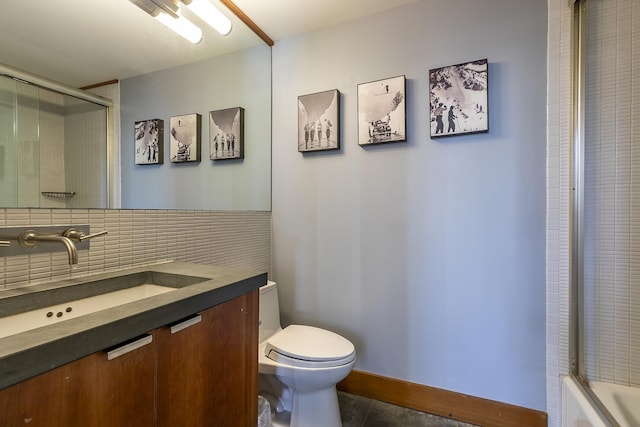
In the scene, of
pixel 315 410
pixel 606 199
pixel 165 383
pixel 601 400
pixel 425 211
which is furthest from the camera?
pixel 425 211

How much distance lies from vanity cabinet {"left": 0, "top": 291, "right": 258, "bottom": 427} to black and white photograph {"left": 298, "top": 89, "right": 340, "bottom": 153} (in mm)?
1087

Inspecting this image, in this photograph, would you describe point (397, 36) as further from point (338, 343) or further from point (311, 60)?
point (338, 343)

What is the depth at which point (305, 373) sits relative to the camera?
1.31 meters

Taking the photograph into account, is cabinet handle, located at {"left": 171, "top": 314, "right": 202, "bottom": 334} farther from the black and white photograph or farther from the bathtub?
the bathtub

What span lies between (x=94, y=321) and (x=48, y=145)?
0.71 metres

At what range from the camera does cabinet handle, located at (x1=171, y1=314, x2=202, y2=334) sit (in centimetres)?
74

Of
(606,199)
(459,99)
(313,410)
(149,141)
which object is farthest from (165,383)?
(606,199)

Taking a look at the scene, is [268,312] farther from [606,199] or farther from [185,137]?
[606,199]

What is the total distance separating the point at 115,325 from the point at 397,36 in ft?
6.04

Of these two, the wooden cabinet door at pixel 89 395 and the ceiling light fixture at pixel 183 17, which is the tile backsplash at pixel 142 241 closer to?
the wooden cabinet door at pixel 89 395

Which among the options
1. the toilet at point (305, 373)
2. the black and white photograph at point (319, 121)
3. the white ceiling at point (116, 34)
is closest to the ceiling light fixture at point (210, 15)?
the white ceiling at point (116, 34)

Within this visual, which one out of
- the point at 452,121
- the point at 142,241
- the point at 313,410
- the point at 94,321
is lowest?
the point at 313,410

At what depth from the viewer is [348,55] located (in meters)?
1.78

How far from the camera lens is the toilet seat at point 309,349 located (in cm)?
132
